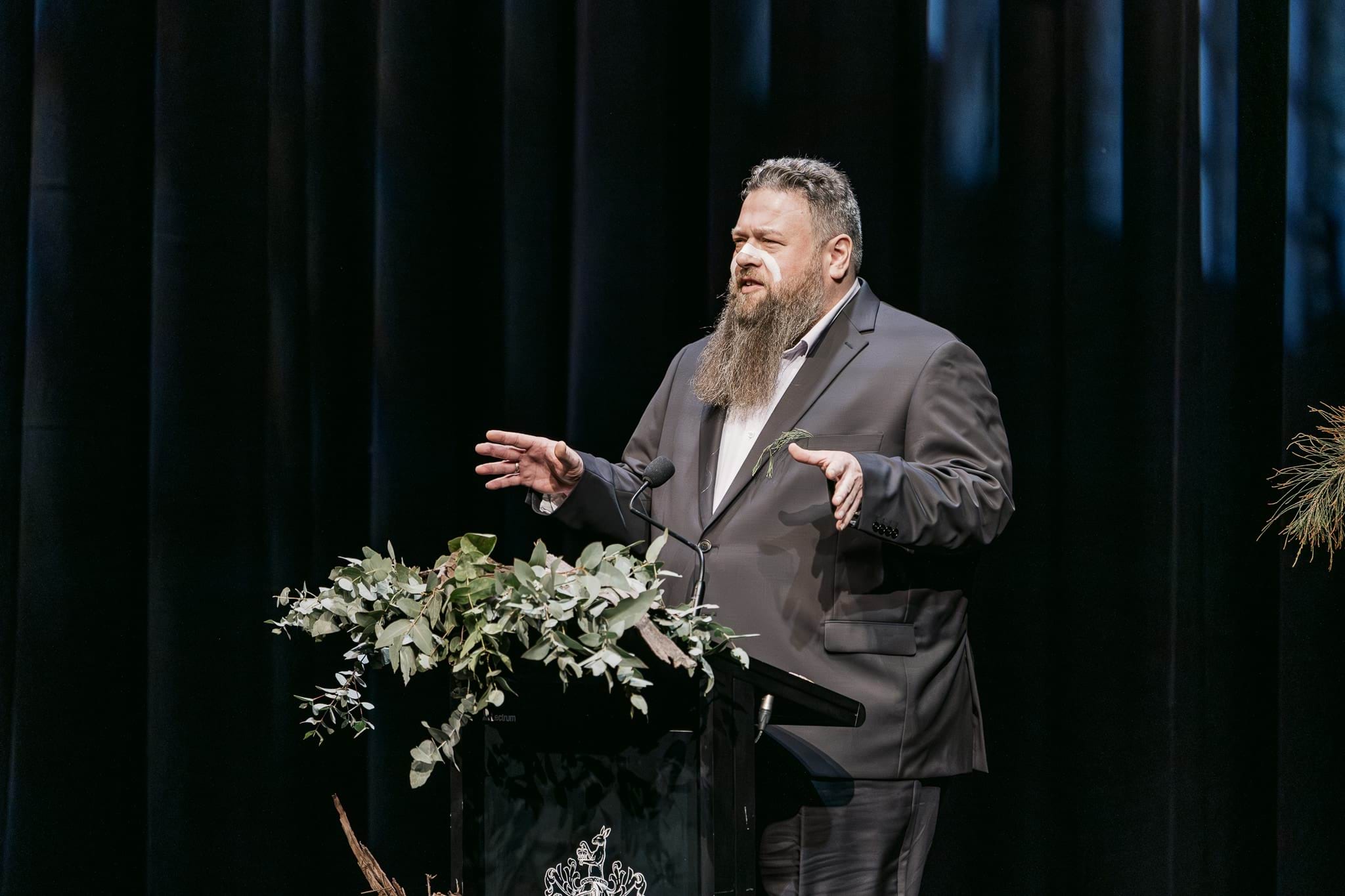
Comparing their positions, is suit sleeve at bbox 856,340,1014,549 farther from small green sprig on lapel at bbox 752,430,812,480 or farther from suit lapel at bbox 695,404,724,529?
suit lapel at bbox 695,404,724,529

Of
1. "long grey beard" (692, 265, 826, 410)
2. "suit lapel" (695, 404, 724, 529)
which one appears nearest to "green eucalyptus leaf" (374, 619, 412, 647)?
"suit lapel" (695, 404, 724, 529)

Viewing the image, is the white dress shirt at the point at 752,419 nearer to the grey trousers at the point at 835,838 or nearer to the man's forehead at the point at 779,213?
the man's forehead at the point at 779,213

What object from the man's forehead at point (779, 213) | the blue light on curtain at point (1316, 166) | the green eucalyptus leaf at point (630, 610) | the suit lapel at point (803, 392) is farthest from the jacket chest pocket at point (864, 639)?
the blue light on curtain at point (1316, 166)

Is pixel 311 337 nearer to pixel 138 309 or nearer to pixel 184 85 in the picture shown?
pixel 138 309

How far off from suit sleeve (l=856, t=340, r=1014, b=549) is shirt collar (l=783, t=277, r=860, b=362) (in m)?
0.23

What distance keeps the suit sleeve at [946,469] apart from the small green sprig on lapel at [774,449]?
171mm

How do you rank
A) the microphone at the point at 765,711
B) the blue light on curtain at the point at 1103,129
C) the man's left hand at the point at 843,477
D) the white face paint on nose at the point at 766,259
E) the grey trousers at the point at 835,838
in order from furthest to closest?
the blue light on curtain at the point at 1103,129, the white face paint on nose at the point at 766,259, the grey trousers at the point at 835,838, the man's left hand at the point at 843,477, the microphone at the point at 765,711

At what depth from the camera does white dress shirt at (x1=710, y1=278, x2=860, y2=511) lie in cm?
230

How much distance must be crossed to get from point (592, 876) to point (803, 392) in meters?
0.97

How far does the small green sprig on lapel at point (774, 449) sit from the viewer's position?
83.0 inches

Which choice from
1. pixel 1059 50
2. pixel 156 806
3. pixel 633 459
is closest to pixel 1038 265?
pixel 1059 50

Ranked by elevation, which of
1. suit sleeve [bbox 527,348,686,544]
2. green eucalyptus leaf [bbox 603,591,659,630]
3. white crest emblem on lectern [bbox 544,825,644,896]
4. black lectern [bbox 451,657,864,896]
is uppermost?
suit sleeve [bbox 527,348,686,544]

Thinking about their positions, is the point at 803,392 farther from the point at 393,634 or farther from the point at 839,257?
the point at 393,634

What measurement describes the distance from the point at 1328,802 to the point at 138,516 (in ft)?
8.68
